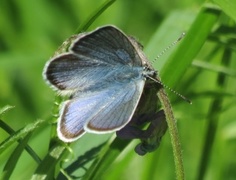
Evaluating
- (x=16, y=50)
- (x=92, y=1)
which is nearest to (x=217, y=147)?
(x=16, y=50)

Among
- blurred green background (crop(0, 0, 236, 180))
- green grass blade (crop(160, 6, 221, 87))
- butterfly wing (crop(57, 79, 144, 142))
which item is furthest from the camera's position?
blurred green background (crop(0, 0, 236, 180))

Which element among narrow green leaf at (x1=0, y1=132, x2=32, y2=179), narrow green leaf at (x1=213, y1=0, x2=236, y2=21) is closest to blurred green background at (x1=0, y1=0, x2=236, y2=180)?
narrow green leaf at (x1=213, y1=0, x2=236, y2=21)

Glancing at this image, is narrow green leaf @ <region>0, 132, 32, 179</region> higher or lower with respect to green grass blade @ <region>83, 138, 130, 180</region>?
higher

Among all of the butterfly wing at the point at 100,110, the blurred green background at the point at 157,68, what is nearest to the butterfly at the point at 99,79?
the butterfly wing at the point at 100,110

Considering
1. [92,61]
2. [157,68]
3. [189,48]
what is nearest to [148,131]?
[92,61]

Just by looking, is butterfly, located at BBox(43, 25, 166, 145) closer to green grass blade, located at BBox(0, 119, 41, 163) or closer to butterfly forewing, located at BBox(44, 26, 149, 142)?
butterfly forewing, located at BBox(44, 26, 149, 142)

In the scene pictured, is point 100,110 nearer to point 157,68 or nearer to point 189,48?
point 189,48

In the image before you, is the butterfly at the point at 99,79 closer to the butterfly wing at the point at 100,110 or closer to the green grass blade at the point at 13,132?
the butterfly wing at the point at 100,110
